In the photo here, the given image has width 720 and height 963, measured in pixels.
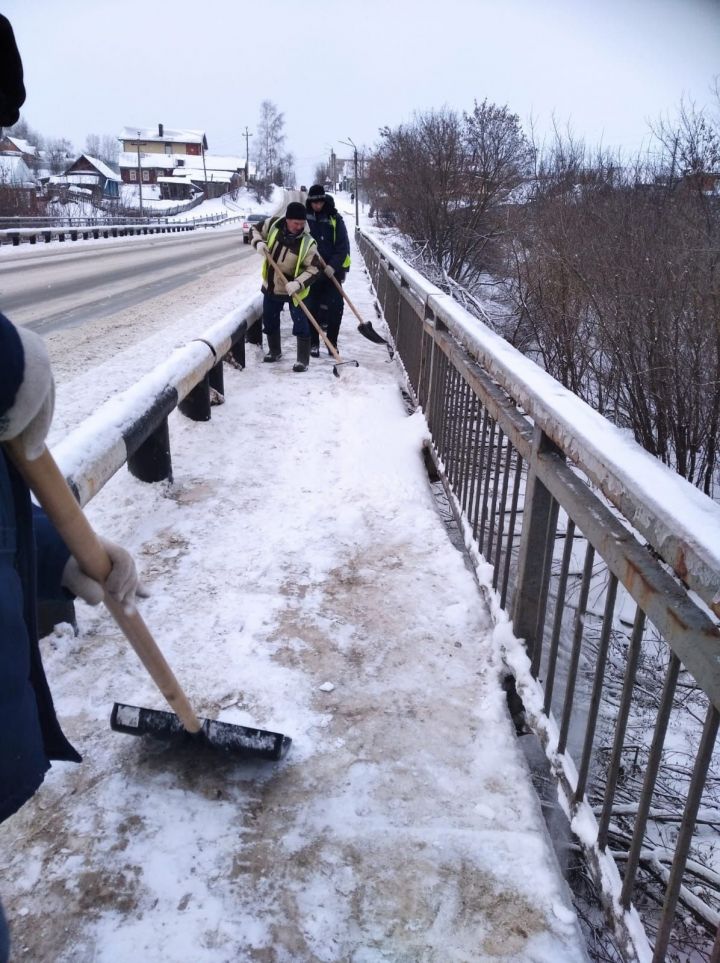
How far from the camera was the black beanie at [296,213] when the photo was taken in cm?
762

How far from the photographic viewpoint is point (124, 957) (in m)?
1.62

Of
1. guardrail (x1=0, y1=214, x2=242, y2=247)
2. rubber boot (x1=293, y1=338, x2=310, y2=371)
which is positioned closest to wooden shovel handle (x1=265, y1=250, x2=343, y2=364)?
rubber boot (x1=293, y1=338, x2=310, y2=371)

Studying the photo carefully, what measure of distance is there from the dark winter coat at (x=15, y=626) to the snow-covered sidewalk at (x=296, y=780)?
0.67 m

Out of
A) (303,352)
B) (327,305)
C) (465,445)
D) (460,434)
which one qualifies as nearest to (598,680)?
(465,445)

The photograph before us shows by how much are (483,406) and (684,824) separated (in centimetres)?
211

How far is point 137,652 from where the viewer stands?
1.74 m

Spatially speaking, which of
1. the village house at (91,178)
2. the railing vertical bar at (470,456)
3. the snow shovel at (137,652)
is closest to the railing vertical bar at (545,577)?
the snow shovel at (137,652)

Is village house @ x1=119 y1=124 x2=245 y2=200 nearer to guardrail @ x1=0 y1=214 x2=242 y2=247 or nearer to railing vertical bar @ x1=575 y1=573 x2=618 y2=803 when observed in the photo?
guardrail @ x1=0 y1=214 x2=242 y2=247

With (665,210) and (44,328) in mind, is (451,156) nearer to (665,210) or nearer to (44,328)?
(665,210)

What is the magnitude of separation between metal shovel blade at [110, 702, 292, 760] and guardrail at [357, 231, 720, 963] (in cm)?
82

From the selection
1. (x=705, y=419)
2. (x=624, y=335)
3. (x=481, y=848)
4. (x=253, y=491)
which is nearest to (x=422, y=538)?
(x=253, y=491)

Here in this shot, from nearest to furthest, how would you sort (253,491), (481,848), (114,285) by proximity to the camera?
(481,848) → (253,491) → (114,285)

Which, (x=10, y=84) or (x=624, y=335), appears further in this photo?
(x=624, y=335)

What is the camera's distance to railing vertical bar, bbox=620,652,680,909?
1438 mm
